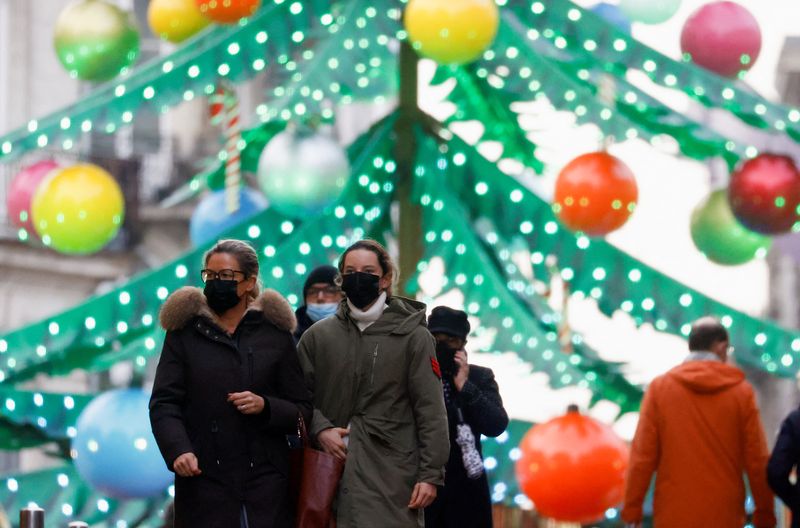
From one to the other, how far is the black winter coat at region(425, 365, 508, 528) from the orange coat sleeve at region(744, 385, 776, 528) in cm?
112

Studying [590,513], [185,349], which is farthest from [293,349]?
[590,513]

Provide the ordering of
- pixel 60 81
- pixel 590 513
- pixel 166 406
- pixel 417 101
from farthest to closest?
pixel 60 81, pixel 417 101, pixel 590 513, pixel 166 406

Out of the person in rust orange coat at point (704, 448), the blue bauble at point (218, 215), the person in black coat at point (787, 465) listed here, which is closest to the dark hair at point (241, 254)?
the person in rust orange coat at point (704, 448)

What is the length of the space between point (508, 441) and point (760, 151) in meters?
2.10

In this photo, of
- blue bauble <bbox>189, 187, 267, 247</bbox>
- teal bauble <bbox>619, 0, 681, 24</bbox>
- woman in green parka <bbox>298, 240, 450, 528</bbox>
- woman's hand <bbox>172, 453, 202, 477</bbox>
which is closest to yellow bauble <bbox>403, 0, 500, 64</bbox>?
teal bauble <bbox>619, 0, 681, 24</bbox>

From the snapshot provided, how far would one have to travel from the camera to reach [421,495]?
779cm

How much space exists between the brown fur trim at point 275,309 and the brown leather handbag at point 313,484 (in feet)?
1.10

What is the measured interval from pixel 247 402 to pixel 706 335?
2502 millimetres

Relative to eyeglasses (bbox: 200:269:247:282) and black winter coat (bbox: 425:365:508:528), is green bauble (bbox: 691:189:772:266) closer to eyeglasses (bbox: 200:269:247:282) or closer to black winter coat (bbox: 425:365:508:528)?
black winter coat (bbox: 425:365:508:528)

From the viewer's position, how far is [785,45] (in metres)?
27.8

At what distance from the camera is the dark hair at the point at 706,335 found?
934 cm

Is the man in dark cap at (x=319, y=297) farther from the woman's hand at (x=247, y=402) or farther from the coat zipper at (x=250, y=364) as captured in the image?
the woman's hand at (x=247, y=402)

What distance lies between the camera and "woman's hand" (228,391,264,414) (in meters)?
7.59

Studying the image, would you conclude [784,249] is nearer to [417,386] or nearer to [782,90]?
[417,386]
